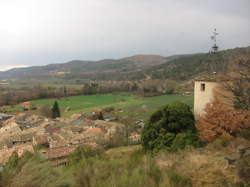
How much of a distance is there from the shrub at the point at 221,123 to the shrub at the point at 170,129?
78 cm

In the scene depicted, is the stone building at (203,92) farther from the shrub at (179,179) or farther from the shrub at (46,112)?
the shrub at (46,112)

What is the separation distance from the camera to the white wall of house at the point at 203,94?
10.2 metres

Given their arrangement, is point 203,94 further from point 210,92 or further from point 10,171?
point 10,171

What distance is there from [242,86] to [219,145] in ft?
8.26

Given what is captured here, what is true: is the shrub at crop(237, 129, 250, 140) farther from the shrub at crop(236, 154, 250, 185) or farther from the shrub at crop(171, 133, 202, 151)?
the shrub at crop(236, 154, 250, 185)

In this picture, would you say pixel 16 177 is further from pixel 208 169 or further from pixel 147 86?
pixel 147 86

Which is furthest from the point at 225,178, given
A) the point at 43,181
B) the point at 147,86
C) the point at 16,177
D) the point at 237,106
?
the point at 147,86

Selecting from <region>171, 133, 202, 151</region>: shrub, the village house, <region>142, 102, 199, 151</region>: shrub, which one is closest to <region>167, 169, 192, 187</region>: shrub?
<region>171, 133, 202, 151</region>: shrub

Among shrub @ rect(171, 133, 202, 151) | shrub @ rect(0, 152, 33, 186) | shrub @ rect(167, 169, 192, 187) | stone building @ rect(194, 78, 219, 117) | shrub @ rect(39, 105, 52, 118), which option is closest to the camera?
shrub @ rect(0, 152, 33, 186)

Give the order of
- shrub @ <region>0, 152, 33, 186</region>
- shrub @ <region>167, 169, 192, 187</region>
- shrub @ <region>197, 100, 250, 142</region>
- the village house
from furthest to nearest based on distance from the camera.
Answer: the village house → shrub @ <region>197, 100, 250, 142</region> → shrub @ <region>167, 169, 192, 187</region> → shrub @ <region>0, 152, 33, 186</region>

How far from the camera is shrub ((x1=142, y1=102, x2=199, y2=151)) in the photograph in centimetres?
884

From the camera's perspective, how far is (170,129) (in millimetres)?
9641

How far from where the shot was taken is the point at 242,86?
7715 millimetres

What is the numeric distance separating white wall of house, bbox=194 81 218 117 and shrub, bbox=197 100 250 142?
1.95 m
